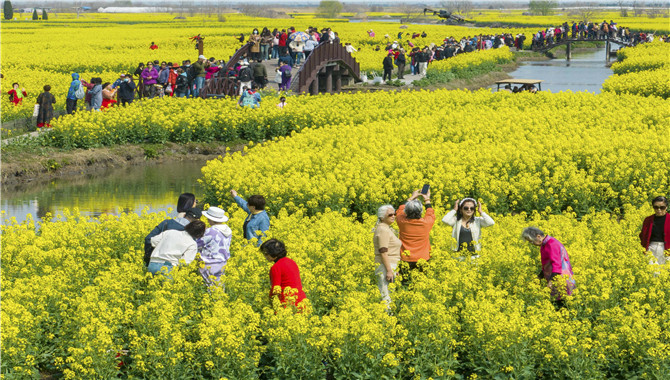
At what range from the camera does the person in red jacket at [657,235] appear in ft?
42.1

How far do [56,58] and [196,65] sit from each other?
2520 cm

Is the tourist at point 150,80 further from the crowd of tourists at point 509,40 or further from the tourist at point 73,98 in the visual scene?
the crowd of tourists at point 509,40

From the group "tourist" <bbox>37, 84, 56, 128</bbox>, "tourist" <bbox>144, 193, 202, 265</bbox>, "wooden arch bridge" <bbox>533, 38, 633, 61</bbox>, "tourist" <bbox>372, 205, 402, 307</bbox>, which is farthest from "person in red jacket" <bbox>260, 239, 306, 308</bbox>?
"wooden arch bridge" <bbox>533, 38, 633, 61</bbox>

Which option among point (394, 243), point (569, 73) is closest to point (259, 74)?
point (394, 243)

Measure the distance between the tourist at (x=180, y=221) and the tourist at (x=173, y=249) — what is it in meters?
0.08

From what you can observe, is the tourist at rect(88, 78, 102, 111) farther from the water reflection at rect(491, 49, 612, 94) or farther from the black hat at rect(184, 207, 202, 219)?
the water reflection at rect(491, 49, 612, 94)

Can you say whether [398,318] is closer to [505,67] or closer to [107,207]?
[107,207]

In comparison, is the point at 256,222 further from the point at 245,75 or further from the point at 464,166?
the point at 245,75

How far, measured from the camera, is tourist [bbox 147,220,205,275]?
11625 millimetres

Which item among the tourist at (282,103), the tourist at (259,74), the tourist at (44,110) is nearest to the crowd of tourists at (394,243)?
the tourist at (44,110)

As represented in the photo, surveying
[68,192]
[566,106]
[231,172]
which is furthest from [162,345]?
[566,106]

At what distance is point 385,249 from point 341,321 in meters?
1.73

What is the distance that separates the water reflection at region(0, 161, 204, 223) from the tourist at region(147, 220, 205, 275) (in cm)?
935

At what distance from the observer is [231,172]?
19375mm
